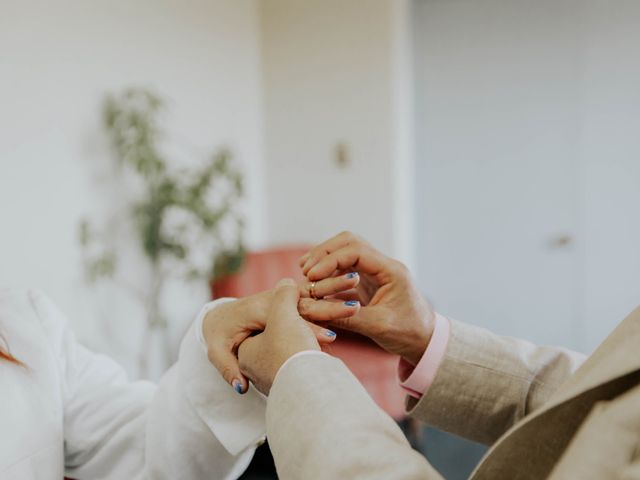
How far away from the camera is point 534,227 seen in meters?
3.60

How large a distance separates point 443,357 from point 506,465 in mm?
378

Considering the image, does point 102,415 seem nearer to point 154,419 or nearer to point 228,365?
point 154,419

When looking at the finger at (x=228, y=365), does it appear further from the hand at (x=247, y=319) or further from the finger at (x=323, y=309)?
the finger at (x=323, y=309)

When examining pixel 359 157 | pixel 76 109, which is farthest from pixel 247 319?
pixel 359 157

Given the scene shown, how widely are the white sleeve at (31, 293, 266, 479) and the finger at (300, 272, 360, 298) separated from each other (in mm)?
176

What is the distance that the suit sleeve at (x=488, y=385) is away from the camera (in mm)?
1048

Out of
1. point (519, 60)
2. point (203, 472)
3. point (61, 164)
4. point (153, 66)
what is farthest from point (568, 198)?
point (203, 472)

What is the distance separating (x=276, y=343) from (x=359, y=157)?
3.01 metres

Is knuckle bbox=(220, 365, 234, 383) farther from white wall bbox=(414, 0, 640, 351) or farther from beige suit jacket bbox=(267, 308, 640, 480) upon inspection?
white wall bbox=(414, 0, 640, 351)

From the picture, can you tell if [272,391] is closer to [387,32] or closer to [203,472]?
[203,472]

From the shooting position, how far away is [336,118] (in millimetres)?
3781

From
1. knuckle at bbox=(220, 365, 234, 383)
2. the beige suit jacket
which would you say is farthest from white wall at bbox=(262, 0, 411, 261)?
the beige suit jacket

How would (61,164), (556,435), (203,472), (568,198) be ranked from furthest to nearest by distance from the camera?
(568,198), (61,164), (203,472), (556,435)

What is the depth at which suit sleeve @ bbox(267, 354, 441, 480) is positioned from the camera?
610 millimetres
